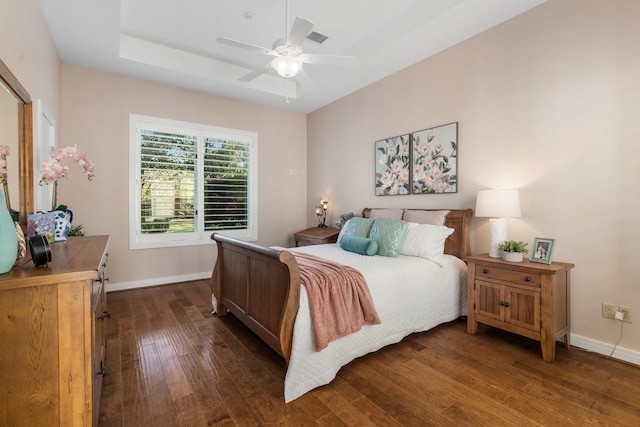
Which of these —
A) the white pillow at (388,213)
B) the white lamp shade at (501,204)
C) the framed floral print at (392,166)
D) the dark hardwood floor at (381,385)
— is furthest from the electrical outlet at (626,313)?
the framed floral print at (392,166)

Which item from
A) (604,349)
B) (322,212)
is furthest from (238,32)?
(604,349)

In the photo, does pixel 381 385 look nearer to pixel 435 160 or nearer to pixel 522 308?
pixel 522 308

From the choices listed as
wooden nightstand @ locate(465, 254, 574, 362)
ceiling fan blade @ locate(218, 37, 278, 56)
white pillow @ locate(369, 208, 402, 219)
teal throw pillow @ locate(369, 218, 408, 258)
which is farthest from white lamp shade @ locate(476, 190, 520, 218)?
ceiling fan blade @ locate(218, 37, 278, 56)

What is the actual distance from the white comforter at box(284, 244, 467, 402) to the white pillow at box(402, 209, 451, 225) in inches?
16.8

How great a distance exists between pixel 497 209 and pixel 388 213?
55.4 inches

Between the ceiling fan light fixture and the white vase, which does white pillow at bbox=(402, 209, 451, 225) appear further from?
the ceiling fan light fixture

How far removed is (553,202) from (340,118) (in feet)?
10.6

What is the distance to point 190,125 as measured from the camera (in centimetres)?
463

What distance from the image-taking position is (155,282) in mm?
4410

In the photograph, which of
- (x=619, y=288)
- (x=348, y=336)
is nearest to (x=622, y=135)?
(x=619, y=288)

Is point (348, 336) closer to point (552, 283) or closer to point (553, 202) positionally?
point (552, 283)

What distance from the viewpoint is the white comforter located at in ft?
6.53

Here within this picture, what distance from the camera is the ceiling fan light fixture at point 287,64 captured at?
2.58 meters

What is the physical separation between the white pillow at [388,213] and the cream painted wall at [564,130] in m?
0.35
